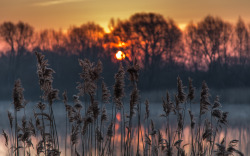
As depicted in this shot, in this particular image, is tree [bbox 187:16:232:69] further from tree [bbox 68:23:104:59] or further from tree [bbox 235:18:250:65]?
tree [bbox 68:23:104:59]

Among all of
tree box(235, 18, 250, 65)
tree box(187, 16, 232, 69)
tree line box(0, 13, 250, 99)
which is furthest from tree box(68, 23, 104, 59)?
tree box(235, 18, 250, 65)

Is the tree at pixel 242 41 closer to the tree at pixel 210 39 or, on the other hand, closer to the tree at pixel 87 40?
the tree at pixel 210 39

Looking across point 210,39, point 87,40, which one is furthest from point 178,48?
point 87,40

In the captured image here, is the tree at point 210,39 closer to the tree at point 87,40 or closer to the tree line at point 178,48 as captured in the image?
the tree line at point 178,48

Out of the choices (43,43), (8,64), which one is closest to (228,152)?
(43,43)

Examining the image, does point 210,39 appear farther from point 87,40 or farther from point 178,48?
point 87,40

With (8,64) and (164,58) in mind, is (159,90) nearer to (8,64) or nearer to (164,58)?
(164,58)

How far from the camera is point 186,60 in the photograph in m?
46.5

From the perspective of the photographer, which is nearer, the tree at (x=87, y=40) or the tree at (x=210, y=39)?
the tree at (x=210, y=39)

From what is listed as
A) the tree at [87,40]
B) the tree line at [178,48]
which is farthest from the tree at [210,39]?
the tree at [87,40]

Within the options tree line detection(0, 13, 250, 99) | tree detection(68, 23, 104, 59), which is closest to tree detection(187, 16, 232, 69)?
tree line detection(0, 13, 250, 99)

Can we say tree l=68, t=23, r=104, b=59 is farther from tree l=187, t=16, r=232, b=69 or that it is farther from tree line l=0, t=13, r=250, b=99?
tree l=187, t=16, r=232, b=69

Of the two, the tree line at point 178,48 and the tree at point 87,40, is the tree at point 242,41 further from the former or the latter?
the tree at point 87,40

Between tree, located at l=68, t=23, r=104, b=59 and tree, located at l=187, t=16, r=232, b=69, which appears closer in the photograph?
tree, located at l=187, t=16, r=232, b=69
